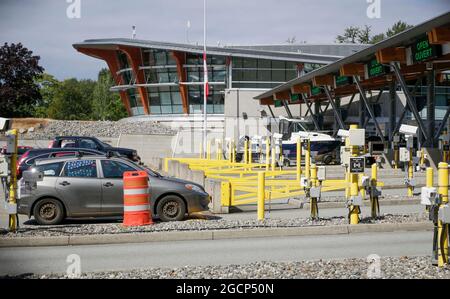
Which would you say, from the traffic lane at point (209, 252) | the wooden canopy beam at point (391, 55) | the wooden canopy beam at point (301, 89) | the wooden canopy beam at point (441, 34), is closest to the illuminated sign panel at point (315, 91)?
the wooden canopy beam at point (301, 89)

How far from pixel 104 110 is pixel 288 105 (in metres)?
52.2

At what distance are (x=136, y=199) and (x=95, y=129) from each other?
54.9 m

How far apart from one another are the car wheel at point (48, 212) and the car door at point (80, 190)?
238mm

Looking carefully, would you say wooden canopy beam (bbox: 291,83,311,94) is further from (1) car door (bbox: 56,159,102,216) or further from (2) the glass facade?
(1) car door (bbox: 56,159,102,216)

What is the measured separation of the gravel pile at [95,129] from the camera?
64750 mm

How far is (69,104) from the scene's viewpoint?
11162 cm

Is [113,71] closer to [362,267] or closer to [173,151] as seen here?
[173,151]

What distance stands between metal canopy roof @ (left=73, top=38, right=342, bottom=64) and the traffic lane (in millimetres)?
48555

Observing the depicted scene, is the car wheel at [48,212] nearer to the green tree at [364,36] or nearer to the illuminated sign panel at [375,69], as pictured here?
the illuminated sign panel at [375,69]

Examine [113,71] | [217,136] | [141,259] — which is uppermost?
[113,71]

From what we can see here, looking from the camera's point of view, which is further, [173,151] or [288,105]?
[288,105]

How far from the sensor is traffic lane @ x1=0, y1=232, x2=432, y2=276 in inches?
401

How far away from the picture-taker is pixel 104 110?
103 metres
